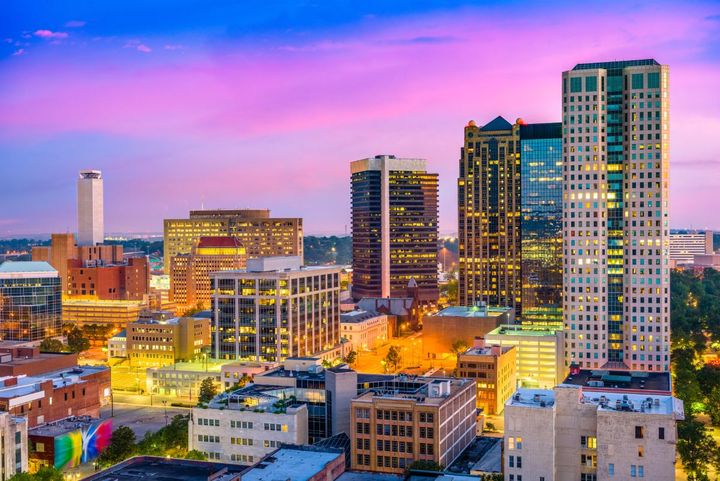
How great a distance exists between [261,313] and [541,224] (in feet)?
230

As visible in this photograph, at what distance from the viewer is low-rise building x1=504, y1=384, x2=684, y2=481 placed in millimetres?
76000

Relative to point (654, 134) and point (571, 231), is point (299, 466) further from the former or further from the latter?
point (654, 134)

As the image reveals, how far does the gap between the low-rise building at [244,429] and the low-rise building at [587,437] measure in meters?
32.1

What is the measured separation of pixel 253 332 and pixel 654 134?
91.1 m

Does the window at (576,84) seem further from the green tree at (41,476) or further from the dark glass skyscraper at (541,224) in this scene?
the green tree at (41,476)

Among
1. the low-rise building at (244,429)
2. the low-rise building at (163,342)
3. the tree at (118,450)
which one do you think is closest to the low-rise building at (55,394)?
the tree at (118,450)

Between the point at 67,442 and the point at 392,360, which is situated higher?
the point at 392,360

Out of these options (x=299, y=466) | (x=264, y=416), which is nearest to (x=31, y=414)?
(x=264, y=416)

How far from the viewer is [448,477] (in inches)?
3182

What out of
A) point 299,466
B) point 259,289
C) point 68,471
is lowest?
point 68,471

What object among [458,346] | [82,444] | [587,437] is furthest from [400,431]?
[458,346]

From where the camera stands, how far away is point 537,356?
161125 millimetres

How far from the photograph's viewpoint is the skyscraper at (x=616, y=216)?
15575 cm

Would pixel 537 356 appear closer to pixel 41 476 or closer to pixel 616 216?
pixel 616 216
